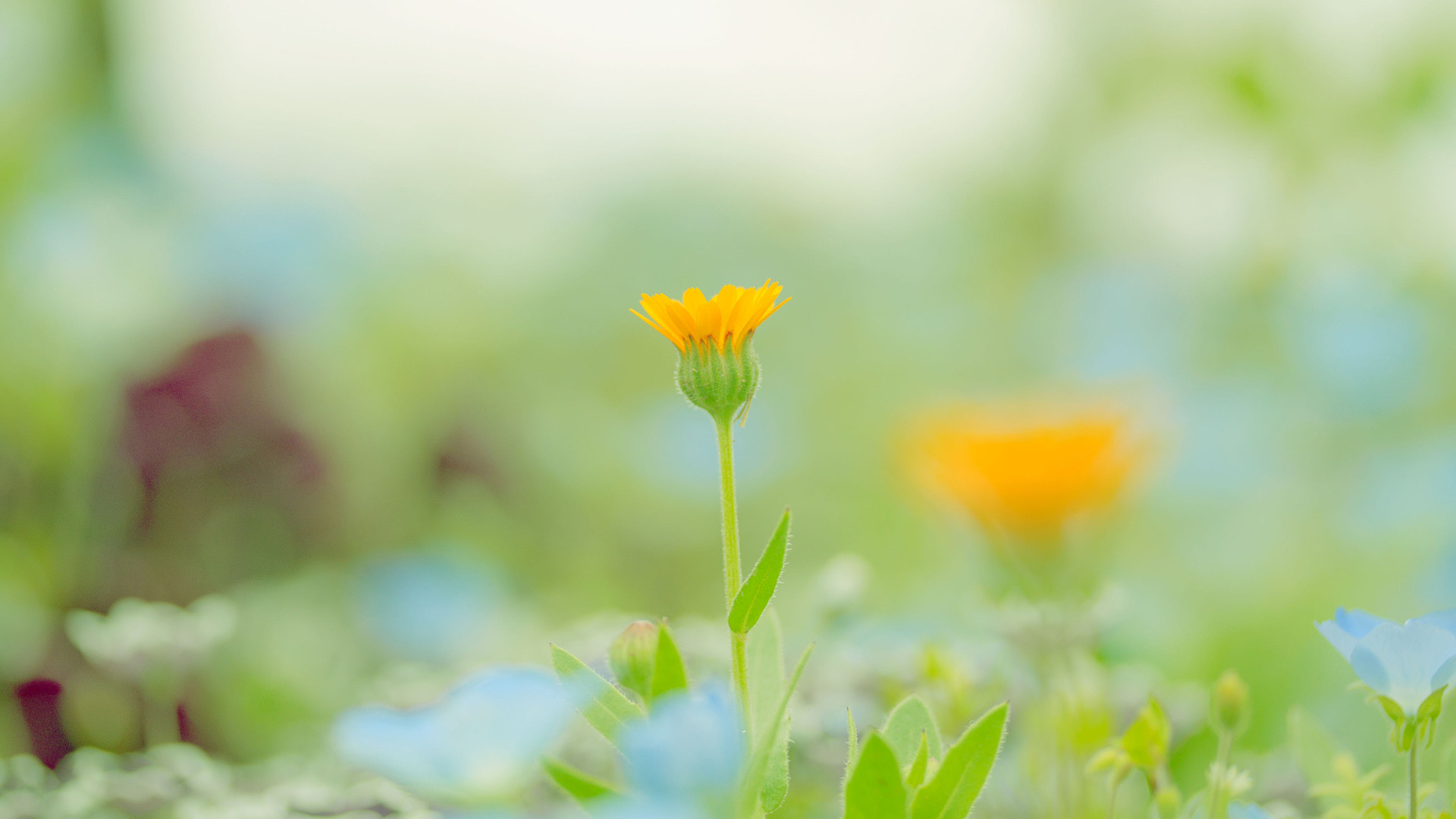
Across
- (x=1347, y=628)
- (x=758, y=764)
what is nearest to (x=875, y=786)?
(x=758, y=764)

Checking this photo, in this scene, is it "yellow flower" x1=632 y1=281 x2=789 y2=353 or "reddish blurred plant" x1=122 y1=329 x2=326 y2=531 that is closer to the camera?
"yellow flower" x1=632 y1=281 x2=789 y2=353

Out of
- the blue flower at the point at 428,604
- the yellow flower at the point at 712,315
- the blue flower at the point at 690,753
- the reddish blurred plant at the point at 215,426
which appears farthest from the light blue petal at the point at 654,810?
the reddish blurred plant at the point at 215,426

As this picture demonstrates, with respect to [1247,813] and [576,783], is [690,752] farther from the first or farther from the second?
[1247,813]

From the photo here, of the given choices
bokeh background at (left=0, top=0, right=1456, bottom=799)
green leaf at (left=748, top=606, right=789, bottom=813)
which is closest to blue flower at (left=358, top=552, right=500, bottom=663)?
bokeh background at (left=0, top=0, right=1456, bottom=799)

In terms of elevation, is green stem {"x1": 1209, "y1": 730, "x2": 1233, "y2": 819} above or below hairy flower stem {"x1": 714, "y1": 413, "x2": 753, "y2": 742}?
below

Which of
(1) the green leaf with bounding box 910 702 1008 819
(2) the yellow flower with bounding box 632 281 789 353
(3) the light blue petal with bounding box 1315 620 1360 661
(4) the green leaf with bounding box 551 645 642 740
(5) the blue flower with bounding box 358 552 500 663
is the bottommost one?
(1) the green leaf with bounding box 910 702 1008 819

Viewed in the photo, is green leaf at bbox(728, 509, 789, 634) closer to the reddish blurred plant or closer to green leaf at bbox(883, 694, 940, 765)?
green leaf at bbox(883, 694, 940, 765)
